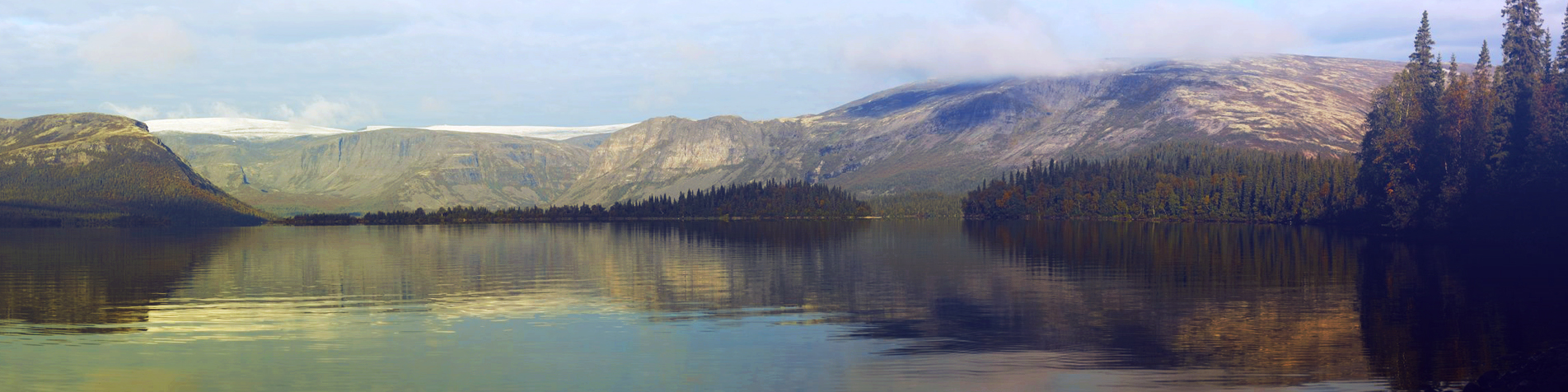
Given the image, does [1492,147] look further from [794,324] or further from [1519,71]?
[794,324]

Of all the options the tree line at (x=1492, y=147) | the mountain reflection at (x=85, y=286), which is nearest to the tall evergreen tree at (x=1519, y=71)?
the tree line at (x=1492, y=147)

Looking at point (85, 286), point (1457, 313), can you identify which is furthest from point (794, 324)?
point (85, 286)

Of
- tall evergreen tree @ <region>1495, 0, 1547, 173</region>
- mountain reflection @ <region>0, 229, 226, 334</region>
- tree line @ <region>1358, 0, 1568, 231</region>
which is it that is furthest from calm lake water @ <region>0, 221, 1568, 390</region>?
tall evergreen tree @ <region>1495, 0, 1547, 173</region>

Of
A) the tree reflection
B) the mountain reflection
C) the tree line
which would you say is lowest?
the tree reflection

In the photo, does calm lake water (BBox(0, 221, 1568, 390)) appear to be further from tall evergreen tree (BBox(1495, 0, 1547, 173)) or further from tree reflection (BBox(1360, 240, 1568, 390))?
tall evergreen tree (BBox(1495, 0, 1547, 173))

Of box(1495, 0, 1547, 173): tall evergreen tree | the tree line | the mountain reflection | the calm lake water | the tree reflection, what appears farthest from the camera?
box(1495, 0, 1547, 173): tall evergreen tree

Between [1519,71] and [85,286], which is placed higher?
[1519,71]

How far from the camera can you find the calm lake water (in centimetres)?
4825

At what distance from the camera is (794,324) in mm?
64938

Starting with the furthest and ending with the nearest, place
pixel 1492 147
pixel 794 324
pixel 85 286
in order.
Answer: pixel 1492 147 < pixel 85 286 < pixel 794 324

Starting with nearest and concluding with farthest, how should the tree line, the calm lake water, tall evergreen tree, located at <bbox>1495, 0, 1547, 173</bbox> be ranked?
1. the calm lake water
2. the tree line
3. tall evergreen tree, located at <bbox>1495, 0, 1547, 173</bbox>

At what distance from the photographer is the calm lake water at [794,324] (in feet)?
158

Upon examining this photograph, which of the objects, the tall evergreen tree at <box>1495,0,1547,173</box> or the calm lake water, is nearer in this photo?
the calm lake water

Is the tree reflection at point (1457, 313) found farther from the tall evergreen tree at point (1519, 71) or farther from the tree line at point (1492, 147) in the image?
the tall evergreen tree at point (1519, 71)
